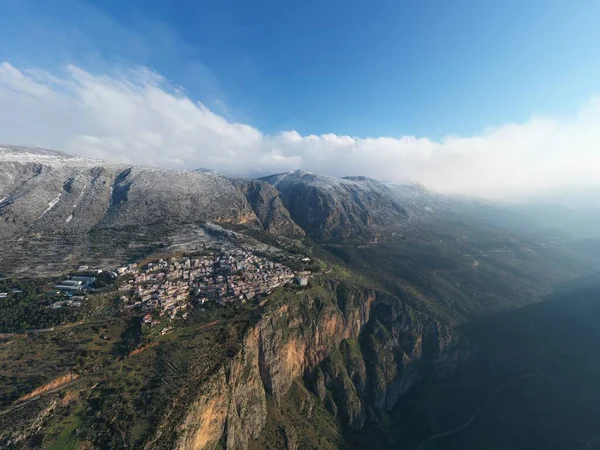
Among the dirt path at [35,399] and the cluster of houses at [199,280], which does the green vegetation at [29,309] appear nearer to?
the cluster of houses at [199,280]

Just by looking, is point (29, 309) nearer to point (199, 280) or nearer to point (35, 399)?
point (35, 399)

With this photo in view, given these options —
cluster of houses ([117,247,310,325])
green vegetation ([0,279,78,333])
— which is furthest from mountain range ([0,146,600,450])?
cluster of houses ([117,247,310,325])

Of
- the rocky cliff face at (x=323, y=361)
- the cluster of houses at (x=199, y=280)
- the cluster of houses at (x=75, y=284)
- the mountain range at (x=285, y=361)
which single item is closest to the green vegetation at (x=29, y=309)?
the mountain range at (x=285, y=361)

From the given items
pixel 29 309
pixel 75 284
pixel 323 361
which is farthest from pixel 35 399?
pixel 323 361

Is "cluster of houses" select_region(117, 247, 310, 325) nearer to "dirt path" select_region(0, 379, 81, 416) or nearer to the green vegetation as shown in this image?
the green vegetation

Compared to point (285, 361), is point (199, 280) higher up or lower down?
higher up

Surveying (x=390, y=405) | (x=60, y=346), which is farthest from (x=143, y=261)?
(x=390, y=405)

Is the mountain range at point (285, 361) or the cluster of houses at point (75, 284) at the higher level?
the cluster of houses at point (75, 284)
